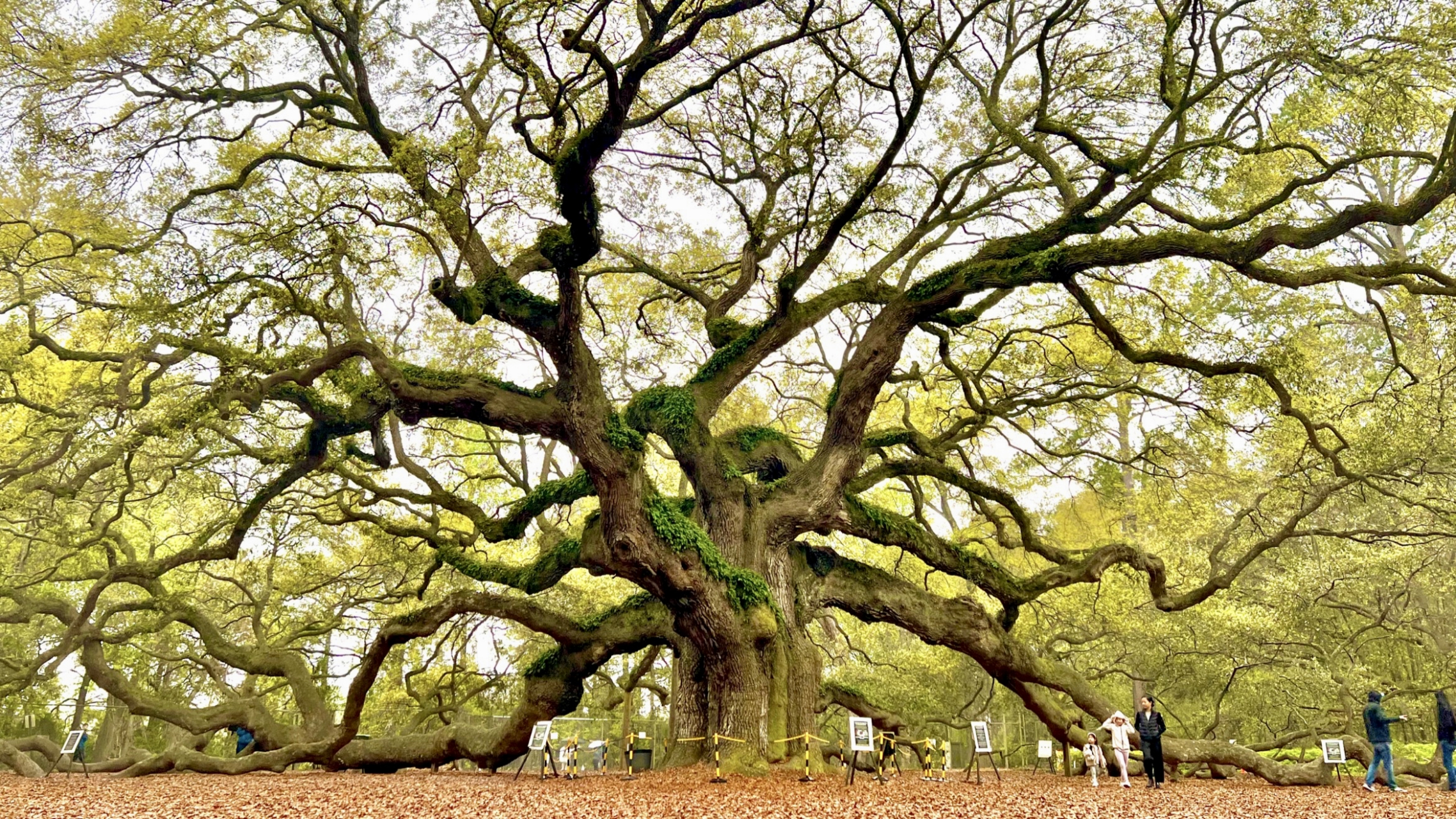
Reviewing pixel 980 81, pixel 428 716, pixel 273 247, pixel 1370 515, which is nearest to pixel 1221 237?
pixel 980 81

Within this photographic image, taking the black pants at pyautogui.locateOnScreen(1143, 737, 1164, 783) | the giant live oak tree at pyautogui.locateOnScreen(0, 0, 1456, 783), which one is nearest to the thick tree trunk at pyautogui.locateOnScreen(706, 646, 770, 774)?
the giant live oak tree at pyautogui.locateOnScreen(0, 0, 1456, 783)

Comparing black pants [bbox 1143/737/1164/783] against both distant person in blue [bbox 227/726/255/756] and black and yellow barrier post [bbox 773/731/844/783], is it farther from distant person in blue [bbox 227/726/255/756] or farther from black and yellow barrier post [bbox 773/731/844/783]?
Result: distant person in blue [bbox 227/726/255/756]

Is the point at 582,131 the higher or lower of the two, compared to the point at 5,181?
lower

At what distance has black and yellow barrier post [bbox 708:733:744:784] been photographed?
27.7 feet

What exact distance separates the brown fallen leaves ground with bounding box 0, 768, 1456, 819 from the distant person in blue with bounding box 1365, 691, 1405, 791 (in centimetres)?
Result: 34

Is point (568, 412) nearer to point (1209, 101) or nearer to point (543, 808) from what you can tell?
point (543, 808)

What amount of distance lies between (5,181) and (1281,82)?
18403 millimetres

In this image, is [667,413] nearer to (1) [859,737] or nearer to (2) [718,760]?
(2) [718,760]

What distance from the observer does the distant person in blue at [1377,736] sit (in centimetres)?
970

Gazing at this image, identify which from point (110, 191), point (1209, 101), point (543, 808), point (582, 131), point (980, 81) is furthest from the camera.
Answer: point (980, 81)

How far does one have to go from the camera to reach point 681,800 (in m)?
6.88

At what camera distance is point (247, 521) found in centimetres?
1143

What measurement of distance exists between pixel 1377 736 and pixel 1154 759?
8.59 feet

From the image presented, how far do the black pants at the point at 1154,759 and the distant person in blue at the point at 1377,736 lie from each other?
2320 millimetres
